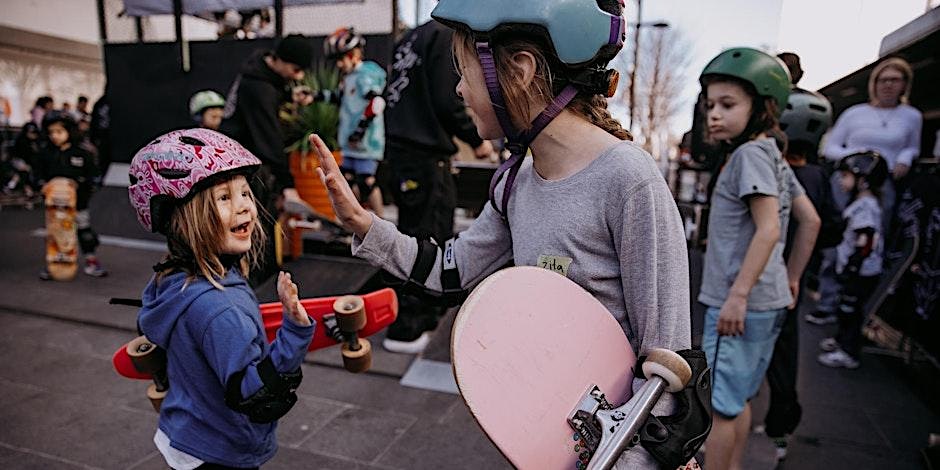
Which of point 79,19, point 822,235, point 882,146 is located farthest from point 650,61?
point 822,235

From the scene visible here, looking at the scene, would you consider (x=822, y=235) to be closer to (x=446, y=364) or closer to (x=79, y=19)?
(x=446, y=364)

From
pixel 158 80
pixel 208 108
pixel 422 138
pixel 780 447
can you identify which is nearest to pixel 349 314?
pixel 422 138

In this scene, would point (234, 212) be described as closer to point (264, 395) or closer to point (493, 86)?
point (264, 395)

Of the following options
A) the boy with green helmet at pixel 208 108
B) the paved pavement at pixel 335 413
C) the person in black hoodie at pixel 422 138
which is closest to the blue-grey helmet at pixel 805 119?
the paved pavement at pixel 335 413

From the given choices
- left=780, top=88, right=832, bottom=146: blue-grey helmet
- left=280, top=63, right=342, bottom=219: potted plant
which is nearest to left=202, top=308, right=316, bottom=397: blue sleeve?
left=780, top=88, right=832, bottom=146: blue-grey helmet

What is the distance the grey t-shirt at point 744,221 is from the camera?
2.30m

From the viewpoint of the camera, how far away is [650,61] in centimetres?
3077

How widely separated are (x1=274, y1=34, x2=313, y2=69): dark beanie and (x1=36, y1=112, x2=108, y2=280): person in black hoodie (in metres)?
2.66

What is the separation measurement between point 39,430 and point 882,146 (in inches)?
255

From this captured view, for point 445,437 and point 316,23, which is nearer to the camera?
point 445,437

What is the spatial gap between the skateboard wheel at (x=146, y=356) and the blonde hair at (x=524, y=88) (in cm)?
127

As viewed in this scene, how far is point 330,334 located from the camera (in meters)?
1.92

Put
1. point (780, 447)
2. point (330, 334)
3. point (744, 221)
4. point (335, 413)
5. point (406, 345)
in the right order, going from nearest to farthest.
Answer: point (330, 334), point (744, 221), point (780, 447), point (335, 413), point (406, 345)

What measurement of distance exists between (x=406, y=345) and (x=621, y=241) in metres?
3.32
